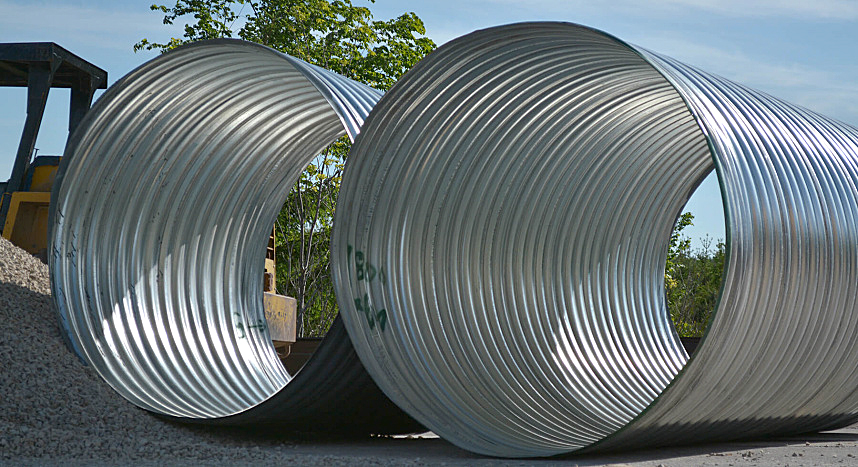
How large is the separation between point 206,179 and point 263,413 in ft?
9.21

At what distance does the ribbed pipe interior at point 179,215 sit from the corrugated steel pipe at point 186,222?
0.01 metres

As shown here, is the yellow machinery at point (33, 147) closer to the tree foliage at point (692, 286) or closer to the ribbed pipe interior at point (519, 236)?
the ribbed pipe interior at point (519, 236)

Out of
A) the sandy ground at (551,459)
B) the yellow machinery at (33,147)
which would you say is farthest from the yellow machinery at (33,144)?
the sandy ground at (551,459)

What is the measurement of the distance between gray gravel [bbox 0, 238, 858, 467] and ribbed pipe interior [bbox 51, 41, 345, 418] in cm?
31

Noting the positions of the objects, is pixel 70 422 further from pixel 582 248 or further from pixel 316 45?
pixel 316 45

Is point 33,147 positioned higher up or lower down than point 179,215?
higher up

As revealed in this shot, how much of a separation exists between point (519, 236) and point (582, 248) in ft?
3.30

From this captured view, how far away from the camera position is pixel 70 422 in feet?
23.5

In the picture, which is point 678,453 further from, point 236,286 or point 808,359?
point 236,286

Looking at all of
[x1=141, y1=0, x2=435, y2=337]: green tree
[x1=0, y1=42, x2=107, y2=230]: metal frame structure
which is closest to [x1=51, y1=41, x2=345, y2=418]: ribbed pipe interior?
[x1=0, y1=42, x2=107, y2=230]: metal frame structure

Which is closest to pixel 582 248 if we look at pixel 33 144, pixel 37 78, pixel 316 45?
pixel 33 144

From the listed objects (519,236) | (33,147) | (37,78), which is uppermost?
(37,78)

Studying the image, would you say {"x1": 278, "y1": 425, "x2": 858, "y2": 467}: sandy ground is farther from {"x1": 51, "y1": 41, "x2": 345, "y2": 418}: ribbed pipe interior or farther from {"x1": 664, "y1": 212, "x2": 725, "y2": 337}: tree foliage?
{"x1": 664, "y1": 212, "x2": 725, "y2": 337}: tree foliage

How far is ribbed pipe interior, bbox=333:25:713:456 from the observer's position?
6812 mm
